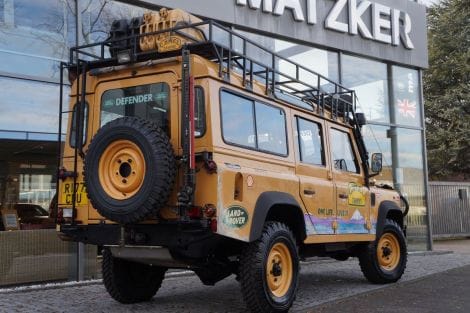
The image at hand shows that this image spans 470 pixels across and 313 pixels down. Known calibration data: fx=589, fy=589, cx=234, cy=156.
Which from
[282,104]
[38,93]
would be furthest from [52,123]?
[282,104]

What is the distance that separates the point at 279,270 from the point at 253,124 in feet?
5.37

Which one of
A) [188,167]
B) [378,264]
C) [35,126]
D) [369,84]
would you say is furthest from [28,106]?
[369,84]

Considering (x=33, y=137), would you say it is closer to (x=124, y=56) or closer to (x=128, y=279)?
(x=128, y=279)

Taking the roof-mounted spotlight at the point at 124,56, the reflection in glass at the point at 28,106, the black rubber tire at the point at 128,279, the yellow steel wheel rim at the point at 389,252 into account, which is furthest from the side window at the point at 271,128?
Answer: the reflection in glass at the point at 28,106

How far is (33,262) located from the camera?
8594 mm

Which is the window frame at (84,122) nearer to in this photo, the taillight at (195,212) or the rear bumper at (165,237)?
the rear bumper at (165,237)

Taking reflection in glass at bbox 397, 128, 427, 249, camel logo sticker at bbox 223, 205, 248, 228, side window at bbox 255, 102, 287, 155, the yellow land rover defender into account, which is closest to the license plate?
the yellow land rover defender

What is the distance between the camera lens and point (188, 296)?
25.9 ft

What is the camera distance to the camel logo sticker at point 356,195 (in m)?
8.27

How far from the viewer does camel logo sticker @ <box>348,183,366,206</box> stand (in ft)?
27.1

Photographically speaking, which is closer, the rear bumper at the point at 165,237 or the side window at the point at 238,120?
the rear bumper at the point at 165,237

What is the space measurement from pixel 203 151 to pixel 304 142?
7.03 ft

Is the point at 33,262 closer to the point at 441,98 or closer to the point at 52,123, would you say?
the point at 52,123

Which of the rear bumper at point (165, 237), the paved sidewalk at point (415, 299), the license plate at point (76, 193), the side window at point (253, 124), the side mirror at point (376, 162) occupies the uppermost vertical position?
the side window at point (253, 124)
